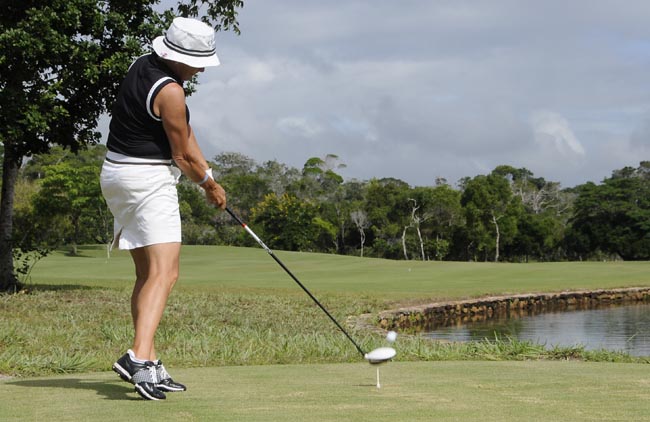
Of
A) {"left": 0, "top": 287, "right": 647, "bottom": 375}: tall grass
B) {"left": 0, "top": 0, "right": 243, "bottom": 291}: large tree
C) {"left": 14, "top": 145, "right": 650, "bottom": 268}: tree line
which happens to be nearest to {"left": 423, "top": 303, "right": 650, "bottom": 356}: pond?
{"left": 0, "top": 287, "right": 647, "bottom": 375}: tall grass

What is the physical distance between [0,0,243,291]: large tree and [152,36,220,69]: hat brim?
11107 millimetres

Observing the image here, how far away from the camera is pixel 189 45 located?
4.93 metres

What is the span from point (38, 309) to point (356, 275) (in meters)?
21.9

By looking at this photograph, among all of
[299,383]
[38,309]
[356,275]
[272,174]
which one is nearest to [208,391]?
[299,383]

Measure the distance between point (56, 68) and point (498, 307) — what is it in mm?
12610

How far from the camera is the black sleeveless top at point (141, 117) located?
4903 millimetres

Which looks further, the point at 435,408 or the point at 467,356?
the point at 467,356

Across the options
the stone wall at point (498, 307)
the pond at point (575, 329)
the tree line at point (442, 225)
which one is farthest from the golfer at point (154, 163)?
the tree line at point (442, 225)

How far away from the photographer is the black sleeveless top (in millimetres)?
4903

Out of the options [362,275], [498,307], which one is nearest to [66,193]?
[362,275]

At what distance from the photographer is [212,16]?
19.1 m

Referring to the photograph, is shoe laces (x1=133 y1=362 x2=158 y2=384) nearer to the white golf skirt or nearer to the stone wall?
the white golf skirt

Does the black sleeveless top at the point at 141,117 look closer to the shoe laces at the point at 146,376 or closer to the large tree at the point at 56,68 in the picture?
the shoe laces at the point at 146,376

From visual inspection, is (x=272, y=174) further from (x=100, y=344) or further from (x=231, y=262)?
(x=100, y=344)
